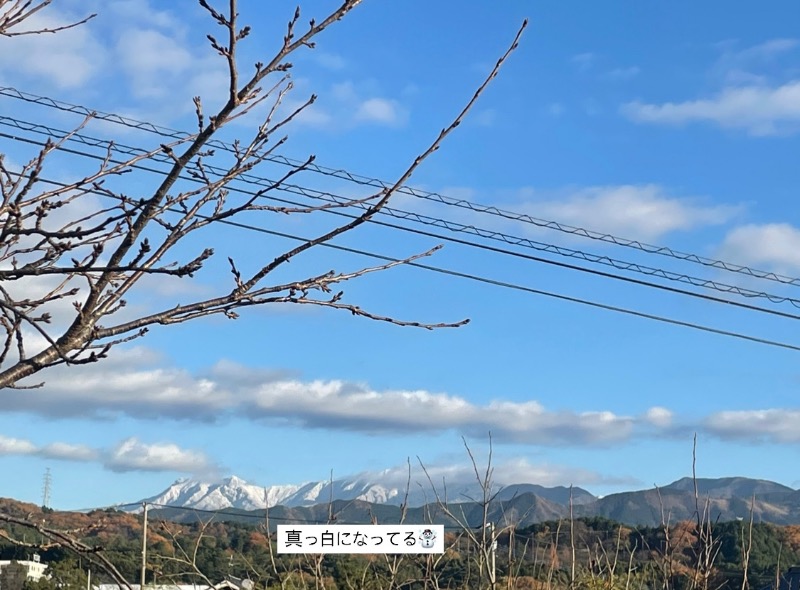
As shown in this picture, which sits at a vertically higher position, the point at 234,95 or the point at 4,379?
the point at 234,95

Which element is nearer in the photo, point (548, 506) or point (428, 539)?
point (428, 539)

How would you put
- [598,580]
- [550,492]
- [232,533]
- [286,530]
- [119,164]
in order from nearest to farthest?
[119,164], [598,580], [286,530], [232,533], [550,492]

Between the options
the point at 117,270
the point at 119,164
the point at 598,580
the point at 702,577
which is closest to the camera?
the point at 117,270

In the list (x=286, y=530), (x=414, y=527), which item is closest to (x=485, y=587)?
(x=414, y=527)

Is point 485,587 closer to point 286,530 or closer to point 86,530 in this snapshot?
point 286,530

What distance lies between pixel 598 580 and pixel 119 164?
559cm

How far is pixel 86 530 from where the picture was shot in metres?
2.83

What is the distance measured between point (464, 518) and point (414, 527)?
1035 millimetres

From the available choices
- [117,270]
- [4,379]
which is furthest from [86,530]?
[117,270]

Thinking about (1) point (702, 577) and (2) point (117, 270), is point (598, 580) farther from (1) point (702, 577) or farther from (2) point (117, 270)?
(2) point (117, 270)

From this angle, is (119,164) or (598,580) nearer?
(119,164)

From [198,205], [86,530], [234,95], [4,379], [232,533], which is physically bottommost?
[232,533]

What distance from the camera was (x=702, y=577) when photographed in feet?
18.0

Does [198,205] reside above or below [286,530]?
above
